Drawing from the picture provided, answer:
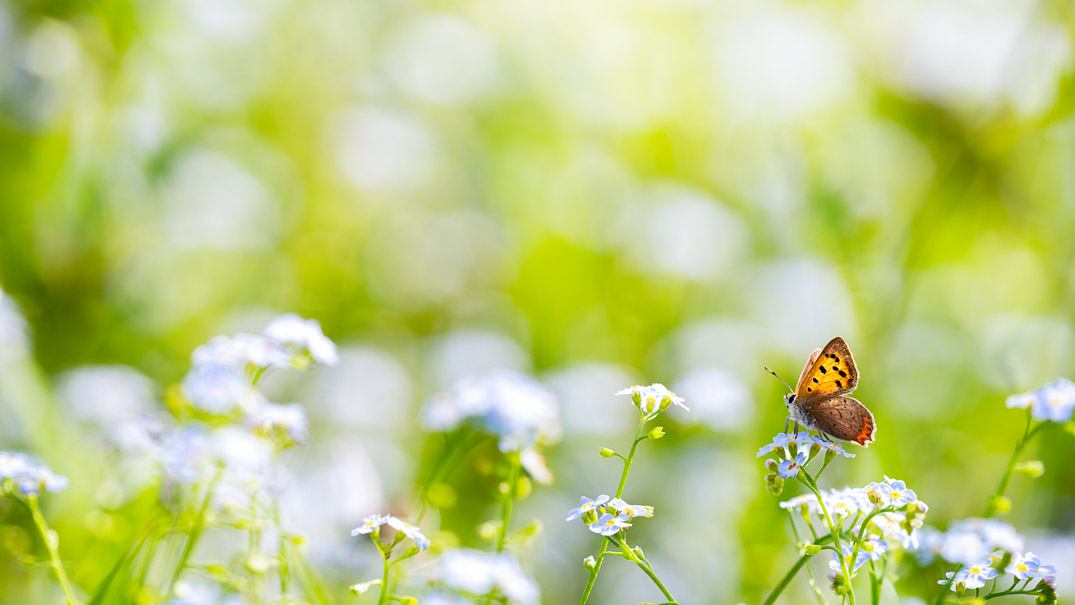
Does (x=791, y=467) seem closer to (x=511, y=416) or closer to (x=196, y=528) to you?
(x=511, y=416)

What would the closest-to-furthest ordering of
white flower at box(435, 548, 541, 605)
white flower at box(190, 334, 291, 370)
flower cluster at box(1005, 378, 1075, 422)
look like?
white flower at box(435, 548, 541, 605)
flower cluster at box(1005, 378, 1075, 422)
white flower at box(190, 334, 291, 370)

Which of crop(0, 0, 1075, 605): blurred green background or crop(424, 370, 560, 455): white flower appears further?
crop(0, 0, 1075, 605): blurred green background

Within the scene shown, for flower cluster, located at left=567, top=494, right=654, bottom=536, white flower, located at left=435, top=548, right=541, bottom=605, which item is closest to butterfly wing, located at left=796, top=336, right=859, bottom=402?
flower cluster, located at left=567, top=494, right=654, bottom=536

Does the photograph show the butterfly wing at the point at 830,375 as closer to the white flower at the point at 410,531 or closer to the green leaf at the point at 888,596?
the green leaf at the point at 888,596

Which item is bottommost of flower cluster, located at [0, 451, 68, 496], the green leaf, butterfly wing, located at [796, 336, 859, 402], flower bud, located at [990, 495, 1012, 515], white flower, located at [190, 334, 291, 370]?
flower cluster, located at [0, 451, 68, 496]

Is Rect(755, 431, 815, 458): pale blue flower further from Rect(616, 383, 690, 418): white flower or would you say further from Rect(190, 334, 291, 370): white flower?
Rect(190, 334, 291, 370): white flower

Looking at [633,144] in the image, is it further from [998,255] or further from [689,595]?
[689,595]
